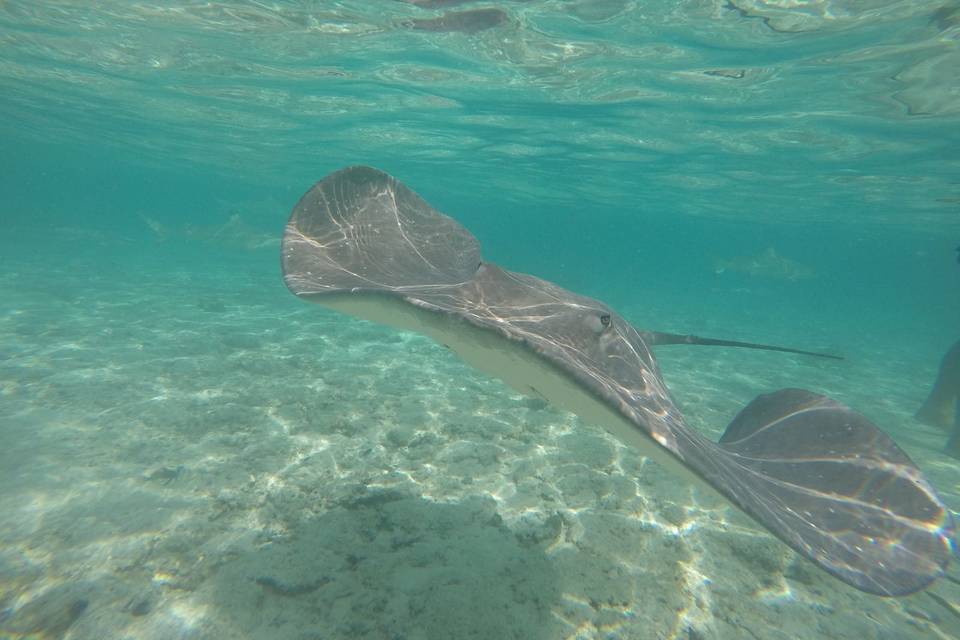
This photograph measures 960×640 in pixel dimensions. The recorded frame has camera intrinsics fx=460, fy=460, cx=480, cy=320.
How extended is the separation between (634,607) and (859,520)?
6.47ft

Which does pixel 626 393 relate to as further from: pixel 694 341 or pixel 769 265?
pixel 769 265

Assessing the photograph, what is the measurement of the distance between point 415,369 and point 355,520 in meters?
5.83

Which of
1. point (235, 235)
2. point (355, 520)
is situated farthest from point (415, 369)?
point (235, 235)

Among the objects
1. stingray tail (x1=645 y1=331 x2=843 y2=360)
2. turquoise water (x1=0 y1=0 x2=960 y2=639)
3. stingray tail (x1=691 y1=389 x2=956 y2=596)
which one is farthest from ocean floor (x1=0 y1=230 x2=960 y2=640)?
stingray tail (x1=645 y1=331 x2=843 y2=360)

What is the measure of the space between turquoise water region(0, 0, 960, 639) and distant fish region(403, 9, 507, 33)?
0.07 metres

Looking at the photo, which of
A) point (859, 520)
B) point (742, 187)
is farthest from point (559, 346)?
point (742, 187)

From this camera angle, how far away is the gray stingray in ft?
8.27

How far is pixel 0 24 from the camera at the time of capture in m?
15.1

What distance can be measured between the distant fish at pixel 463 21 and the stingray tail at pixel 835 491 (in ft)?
37.1

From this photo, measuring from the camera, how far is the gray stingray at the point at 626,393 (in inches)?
99.3

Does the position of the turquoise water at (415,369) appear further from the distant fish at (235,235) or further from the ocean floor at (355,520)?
the distant fish at (235,235)

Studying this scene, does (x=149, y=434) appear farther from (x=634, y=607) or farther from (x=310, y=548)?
(x=634, y=607)

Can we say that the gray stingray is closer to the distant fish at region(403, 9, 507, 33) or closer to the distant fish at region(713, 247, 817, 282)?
the distant fish at region(403, 9, 507, 33)

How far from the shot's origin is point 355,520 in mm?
4836
